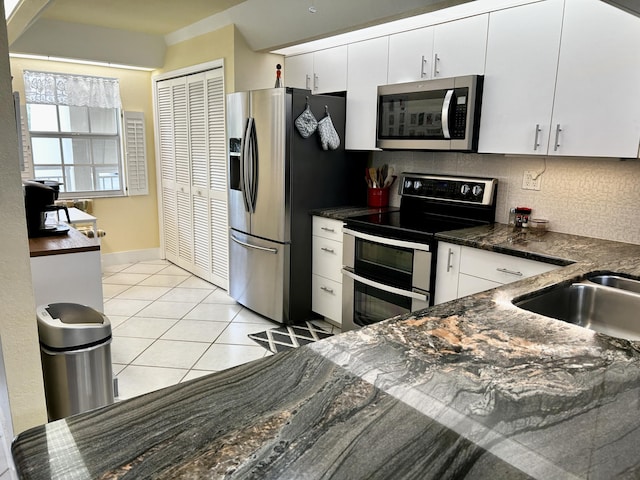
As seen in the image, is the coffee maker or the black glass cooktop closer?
the coffee maker

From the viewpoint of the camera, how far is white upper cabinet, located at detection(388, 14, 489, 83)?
108 inches

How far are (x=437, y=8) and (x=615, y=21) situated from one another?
875mm

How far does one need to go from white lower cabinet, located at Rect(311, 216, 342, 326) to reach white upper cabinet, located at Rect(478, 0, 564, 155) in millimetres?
1218

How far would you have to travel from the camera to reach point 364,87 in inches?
136

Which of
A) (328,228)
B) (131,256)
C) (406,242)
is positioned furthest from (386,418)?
(131,256)

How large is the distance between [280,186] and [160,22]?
7.13ft

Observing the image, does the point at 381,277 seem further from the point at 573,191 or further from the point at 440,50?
the point at 440,50

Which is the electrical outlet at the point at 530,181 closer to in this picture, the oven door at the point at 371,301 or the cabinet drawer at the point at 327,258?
the oven door at the point at 371,301

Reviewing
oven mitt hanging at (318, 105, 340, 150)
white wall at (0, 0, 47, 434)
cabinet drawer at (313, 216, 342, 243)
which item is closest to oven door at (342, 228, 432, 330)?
cabinet drawer at (313, 216, 342, 243)

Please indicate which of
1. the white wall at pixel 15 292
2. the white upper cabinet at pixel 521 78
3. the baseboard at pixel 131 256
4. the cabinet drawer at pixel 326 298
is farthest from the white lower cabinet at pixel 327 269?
the baseboard at pixel 131 256

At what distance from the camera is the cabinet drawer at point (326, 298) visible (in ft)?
11.4

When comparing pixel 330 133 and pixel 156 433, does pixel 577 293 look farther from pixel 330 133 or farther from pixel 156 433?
pixel 330 133

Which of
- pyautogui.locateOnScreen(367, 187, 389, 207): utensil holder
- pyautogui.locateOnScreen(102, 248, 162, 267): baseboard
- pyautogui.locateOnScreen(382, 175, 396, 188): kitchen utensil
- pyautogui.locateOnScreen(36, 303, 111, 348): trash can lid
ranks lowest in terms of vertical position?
pyautogui.locateOnScreen(102, 248, 162, 267): baseboard

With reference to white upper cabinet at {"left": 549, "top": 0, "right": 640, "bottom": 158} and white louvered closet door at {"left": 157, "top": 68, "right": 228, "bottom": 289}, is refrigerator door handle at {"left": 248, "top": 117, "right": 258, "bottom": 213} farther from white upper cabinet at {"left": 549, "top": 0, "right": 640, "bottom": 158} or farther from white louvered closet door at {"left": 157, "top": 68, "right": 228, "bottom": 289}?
white upper cabinet at {"left": 549, "top": 0, "right": 640, "bottom": 158}
